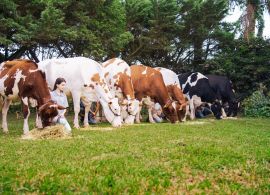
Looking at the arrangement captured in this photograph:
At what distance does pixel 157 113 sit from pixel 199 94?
320 centimetres

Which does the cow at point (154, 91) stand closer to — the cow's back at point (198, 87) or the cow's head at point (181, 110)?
the cow's head at point (181, 110)

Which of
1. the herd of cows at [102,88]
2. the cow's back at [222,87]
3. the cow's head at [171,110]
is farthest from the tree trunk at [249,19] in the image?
the cow's back at [222,87]

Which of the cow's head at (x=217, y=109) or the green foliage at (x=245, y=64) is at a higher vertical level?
the green foliage at (x=245, y=64)

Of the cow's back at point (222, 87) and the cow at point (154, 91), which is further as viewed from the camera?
the cow's back at point (222, 87)

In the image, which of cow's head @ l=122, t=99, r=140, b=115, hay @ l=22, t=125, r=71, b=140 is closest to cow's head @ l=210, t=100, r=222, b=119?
cow's head @ l=122, t=99, r=140, b=115

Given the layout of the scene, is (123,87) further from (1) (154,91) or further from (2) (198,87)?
(2) (198,87)

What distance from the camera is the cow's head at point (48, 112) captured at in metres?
11.3

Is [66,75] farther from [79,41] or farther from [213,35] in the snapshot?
[213,35]

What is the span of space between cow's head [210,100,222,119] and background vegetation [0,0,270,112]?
4146mm

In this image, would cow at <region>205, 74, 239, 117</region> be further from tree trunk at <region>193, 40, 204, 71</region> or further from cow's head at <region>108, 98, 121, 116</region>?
cow's head at <region>108, 98, 121, 116</region>

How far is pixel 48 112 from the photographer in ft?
37.2

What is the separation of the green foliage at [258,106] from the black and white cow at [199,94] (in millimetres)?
3698

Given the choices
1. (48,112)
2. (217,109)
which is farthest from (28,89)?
(217,109)

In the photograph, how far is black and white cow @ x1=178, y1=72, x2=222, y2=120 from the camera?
20.8 m
